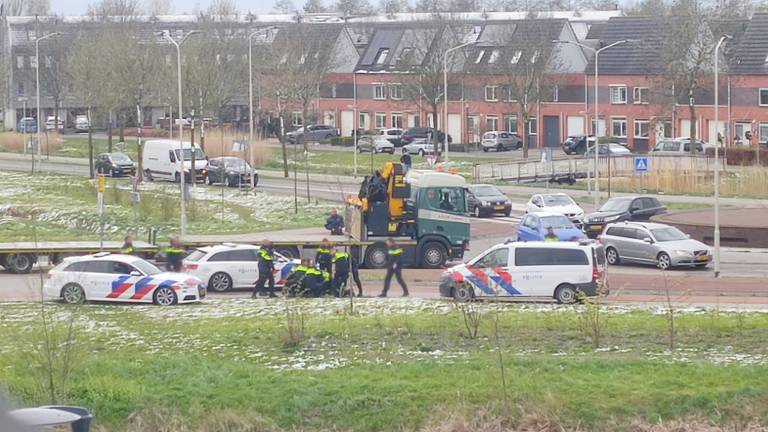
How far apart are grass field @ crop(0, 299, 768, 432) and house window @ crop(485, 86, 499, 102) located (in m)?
62.0

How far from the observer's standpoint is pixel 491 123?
89.3 metres

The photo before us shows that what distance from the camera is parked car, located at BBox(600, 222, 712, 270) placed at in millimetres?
36500

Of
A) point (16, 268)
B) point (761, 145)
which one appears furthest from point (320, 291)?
point (761, 145)

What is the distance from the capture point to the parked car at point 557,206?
46.8 meters

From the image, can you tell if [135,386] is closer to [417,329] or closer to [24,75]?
[417,329]

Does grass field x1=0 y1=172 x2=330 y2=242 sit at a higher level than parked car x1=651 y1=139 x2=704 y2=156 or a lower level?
lower

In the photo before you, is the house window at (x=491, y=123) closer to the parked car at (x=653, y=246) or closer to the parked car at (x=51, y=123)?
the parked car at (x=51, y=123)

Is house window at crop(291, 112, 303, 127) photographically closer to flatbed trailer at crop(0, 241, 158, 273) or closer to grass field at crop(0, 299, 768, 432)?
flatbed trailer at crop(0, 241, 158, 273)

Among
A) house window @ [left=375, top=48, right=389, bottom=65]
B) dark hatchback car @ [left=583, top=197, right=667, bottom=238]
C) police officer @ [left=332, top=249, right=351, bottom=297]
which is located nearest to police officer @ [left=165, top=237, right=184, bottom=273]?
police officer @ [left=332, top=249, right=351, bottom=297]

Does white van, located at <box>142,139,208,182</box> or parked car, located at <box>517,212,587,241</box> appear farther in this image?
white van, located at <box>142,139,208,182</box>

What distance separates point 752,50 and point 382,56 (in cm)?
2777

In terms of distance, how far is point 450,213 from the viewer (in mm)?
36625

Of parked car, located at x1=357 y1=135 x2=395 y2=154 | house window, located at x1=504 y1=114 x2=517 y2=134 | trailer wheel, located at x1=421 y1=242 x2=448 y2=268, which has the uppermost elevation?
house window, located at x1=504 y1=114 x2=517 y2=134

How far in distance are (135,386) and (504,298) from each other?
1053 cm
